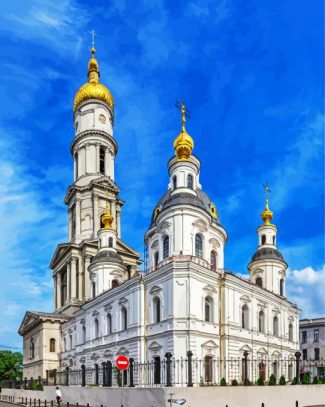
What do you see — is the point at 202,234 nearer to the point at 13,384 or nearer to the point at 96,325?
the point at 96,325

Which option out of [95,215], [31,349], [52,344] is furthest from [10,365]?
[95,215]

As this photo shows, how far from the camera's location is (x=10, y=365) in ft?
212

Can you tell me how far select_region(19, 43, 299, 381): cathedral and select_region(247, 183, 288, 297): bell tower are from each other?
0.09 metres

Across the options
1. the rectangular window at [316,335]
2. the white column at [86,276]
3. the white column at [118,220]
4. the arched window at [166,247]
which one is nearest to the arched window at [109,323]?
the arched window at [166,247]

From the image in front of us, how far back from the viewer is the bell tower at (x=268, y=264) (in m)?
44.3

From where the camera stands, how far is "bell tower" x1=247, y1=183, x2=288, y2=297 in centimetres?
4428

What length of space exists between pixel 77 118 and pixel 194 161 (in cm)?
2570

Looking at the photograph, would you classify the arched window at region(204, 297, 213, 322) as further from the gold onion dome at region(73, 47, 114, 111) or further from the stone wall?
the gold onion dome at region(73, 47, 114, 111)

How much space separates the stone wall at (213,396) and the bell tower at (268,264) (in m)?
18.6

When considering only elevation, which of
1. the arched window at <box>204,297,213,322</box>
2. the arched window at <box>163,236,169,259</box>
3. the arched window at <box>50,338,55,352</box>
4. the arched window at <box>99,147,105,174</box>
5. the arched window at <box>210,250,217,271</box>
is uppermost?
the arched window at <box>99,147,105,174</box>

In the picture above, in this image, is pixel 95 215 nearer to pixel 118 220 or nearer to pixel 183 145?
pixel 118 220

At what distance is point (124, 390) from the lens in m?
22.6

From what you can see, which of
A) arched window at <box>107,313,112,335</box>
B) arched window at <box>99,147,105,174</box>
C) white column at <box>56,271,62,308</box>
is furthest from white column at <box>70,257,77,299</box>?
arched window at <box>107,313,112,335</box>

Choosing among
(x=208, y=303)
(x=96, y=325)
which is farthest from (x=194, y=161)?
(x=96, y=325)
